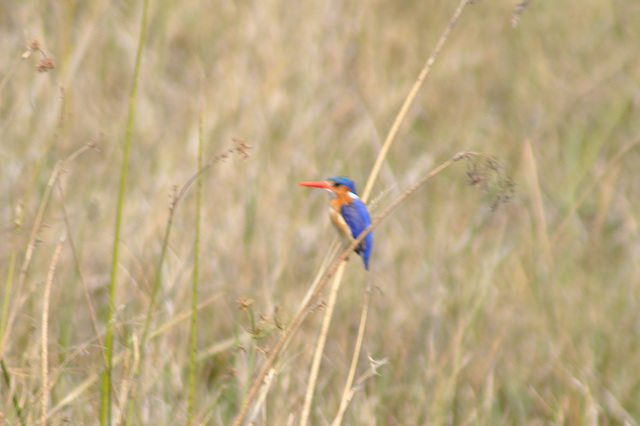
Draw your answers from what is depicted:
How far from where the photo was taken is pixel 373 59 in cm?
446

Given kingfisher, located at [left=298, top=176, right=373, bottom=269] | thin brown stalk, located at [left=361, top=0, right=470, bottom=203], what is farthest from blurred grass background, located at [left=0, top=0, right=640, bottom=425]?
thin brown stalk, located at [left=361, top=0, right=470, bottom=203]

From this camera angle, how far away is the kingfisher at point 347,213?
2234 mm

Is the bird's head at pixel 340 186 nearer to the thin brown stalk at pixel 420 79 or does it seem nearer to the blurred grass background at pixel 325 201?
the blurred grass background at pixel 325 201

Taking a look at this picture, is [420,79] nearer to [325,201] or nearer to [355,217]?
[355,217]

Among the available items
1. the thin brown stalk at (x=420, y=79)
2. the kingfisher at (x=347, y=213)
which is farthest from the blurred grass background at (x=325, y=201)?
the thin brown stalk at (x=420, y=79)

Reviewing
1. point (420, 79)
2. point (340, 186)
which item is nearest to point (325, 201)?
point (340, 186)

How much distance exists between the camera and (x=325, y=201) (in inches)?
139

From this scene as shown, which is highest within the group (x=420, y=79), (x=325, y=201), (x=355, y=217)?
(x=420, y=79)

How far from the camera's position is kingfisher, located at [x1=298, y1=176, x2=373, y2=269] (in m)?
2.23

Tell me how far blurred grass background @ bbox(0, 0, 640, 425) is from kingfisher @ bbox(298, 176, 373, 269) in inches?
12.1

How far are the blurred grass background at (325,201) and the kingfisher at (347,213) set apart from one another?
1.01ft

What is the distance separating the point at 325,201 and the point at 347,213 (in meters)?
1.24

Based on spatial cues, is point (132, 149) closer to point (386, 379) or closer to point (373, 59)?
point (373, 59)

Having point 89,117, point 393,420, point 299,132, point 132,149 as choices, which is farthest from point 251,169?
point 393,420
